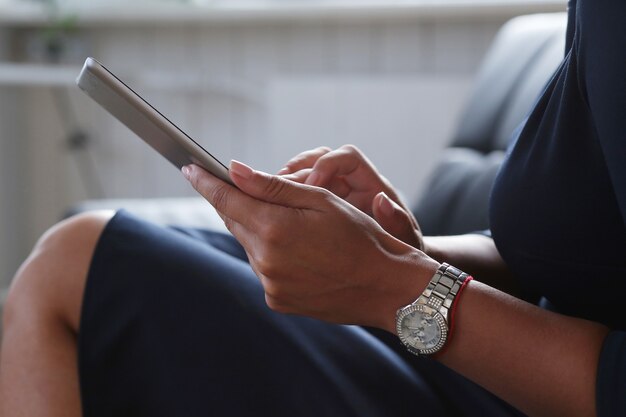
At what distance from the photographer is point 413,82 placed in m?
2.35

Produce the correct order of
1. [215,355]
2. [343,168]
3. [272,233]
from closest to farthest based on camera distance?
[272,233], [215,355], [343,168]

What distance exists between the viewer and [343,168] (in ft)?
3.00

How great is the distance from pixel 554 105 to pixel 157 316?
421 millimetres

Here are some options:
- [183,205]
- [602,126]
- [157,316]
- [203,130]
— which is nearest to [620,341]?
[602,126]

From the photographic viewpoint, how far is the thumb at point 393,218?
2.79 ft

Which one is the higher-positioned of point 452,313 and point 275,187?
point 275,187

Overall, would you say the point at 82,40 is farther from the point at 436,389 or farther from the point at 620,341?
the point at 620,341

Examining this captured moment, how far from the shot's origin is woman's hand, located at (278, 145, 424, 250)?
86cm

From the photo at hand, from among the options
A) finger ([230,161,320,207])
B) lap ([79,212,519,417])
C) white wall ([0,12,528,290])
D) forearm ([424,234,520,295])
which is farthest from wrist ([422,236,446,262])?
white wall ([0,12,528,290])

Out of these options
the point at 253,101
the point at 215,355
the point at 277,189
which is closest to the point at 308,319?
the point at 215,355

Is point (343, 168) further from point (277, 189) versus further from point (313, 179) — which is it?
point (277, 189)

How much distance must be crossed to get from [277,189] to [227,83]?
6.63ft

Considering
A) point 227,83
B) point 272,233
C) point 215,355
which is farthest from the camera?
point 227,83

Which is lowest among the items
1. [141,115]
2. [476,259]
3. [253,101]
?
[253,101]
